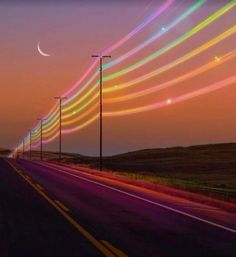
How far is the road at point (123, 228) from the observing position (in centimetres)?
1073

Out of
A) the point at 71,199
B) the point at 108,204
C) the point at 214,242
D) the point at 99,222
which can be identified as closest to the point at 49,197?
the point at 71,199

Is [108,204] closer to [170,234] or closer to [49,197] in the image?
[49,197]

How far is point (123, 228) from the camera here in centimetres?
1364

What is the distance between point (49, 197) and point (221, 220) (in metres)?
8.76

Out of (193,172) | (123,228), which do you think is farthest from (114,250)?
(193,172)

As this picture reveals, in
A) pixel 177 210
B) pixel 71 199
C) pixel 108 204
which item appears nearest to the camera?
pixel 177 210

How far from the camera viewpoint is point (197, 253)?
1049 centimetres

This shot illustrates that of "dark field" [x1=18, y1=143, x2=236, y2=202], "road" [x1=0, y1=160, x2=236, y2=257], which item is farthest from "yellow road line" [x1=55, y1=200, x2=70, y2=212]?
"dark field" [x1=18, y1=143, x2=236, y2=202]

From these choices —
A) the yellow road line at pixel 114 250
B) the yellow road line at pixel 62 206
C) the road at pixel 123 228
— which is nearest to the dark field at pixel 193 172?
the road at pixel 123 228

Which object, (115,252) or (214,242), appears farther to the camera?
(214,242)

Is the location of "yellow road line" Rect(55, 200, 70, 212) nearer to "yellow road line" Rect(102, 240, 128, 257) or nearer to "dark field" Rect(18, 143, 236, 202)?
"dark field" Rect(18, 143, 236, 202)

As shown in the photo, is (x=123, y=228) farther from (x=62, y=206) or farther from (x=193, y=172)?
(x=193, y=172)

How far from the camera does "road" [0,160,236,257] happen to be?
1073 cm

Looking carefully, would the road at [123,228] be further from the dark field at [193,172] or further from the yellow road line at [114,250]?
the dark field at [193,172]
